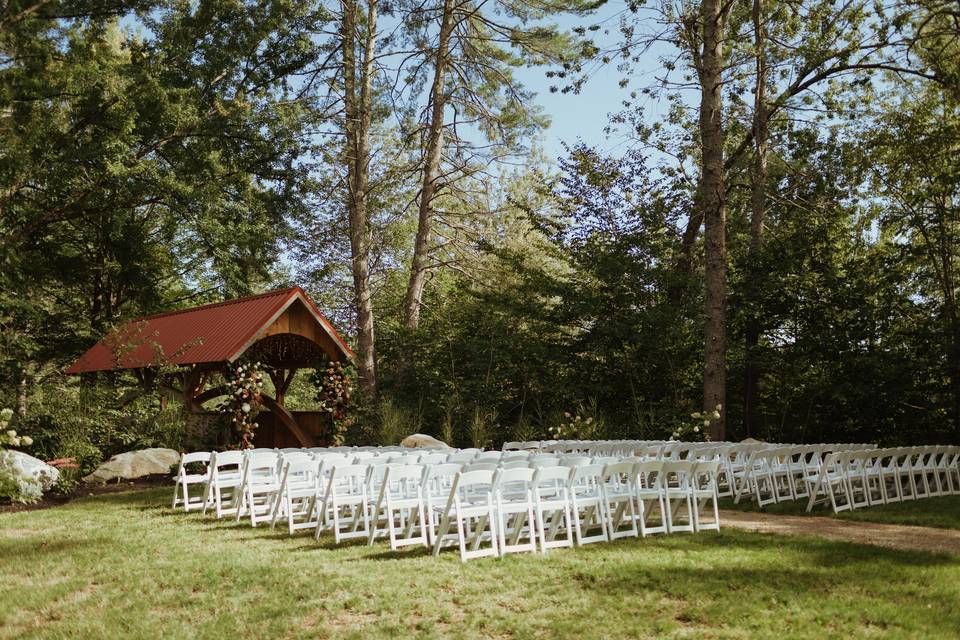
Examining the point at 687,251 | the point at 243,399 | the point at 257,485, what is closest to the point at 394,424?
the point at 243,399

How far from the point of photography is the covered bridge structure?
600 inches

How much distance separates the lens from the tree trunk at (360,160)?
2084cm

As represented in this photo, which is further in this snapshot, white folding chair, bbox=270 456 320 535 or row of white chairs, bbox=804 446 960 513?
row of white chairs, bbox=804 446 960 513

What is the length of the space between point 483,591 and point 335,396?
11468 mm

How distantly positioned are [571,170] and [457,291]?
665cm

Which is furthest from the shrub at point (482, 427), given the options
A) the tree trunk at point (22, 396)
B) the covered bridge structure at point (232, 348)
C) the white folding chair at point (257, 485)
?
the tree trunk at point (22, 396)

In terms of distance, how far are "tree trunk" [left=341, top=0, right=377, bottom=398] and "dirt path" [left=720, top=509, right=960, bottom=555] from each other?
12.4 meters

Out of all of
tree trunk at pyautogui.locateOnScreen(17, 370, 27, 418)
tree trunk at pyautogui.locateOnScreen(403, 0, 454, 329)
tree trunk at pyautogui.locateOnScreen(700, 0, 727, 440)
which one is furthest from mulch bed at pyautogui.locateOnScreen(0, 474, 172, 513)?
tree trunk at pyautogui.locateOnScreen(700, 0, 727, 440)

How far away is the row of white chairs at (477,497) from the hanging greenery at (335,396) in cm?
636

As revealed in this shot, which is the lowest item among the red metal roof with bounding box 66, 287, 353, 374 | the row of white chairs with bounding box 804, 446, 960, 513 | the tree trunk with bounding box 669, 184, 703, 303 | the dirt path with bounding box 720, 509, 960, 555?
the dirt path with bounding box 720, 509, 960, 555

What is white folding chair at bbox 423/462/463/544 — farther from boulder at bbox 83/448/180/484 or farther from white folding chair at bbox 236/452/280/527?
boulder at bbox 83/448/180/484

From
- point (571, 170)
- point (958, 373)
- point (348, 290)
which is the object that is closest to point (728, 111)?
point (571, 170)

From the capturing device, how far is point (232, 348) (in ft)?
47.5

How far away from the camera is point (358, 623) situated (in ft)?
16.9
